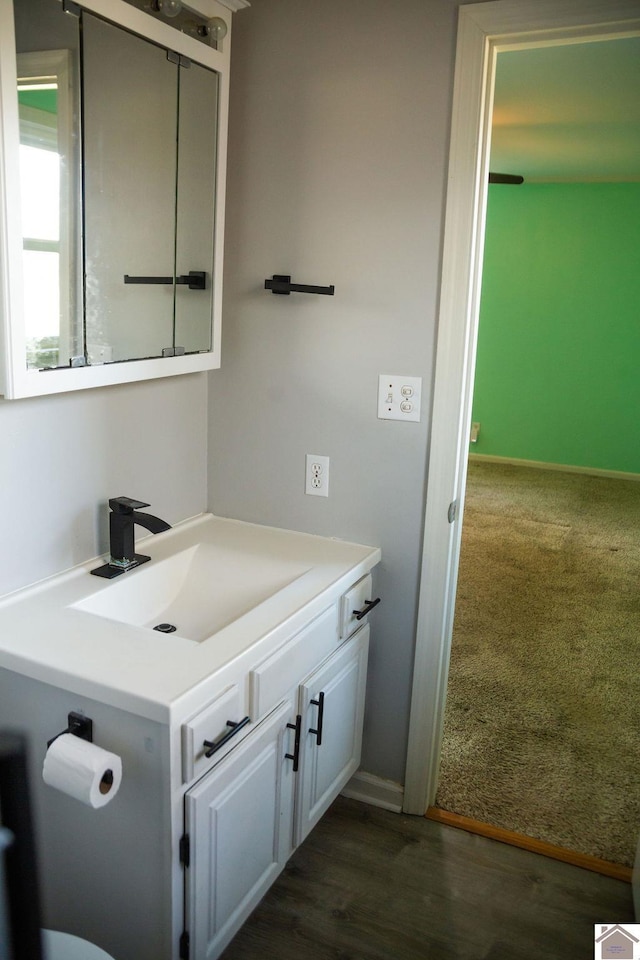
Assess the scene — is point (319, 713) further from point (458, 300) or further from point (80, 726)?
point (458, 300)

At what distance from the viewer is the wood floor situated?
6.21 ft

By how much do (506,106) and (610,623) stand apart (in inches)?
99.6

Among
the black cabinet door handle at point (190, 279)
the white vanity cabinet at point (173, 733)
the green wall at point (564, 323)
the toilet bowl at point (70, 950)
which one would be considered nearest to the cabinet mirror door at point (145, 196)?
the black cabinet door handle at point (190, 279)

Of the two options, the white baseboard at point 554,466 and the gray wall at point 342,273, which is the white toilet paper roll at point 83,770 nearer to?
the gray wall at point 342,273

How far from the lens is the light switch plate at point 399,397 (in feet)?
6.98

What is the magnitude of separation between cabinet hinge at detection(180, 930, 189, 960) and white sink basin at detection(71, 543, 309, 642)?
63 cm

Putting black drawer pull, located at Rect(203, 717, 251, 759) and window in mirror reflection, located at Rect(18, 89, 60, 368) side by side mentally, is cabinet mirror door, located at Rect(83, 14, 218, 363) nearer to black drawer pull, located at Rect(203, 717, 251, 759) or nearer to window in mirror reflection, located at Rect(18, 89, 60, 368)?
window in mirror reflection, located at Rect(18, 89, 60, 368)

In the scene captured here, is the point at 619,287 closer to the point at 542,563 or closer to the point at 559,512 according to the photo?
the point at 559,512

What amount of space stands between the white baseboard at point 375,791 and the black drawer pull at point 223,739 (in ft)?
3.08

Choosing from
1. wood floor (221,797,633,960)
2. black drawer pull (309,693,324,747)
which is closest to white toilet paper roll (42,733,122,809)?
black drawer pull (309,693,324,747)

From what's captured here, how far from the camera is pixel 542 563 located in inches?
178

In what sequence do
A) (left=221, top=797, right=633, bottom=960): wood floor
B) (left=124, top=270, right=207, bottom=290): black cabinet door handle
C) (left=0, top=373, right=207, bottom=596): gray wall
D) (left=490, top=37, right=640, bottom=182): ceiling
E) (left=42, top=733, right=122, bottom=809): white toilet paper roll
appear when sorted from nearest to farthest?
1. (left=42, top=733, right=122, bottom=809): white toilet paper roll
2. (left=0, top=373, right=207, bottom=596): gray wall
3. (left=221, top=797, right=633, bottom=960): wood floor
4. (left=124, top=270, right=207, bottom=290): black cabinet door handle
5. (left=490, top=37, right=640, bottom=182): ceiling

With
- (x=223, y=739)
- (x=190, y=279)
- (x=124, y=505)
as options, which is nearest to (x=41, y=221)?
(x=190, y=279)

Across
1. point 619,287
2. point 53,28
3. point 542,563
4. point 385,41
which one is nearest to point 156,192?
point 53,28
